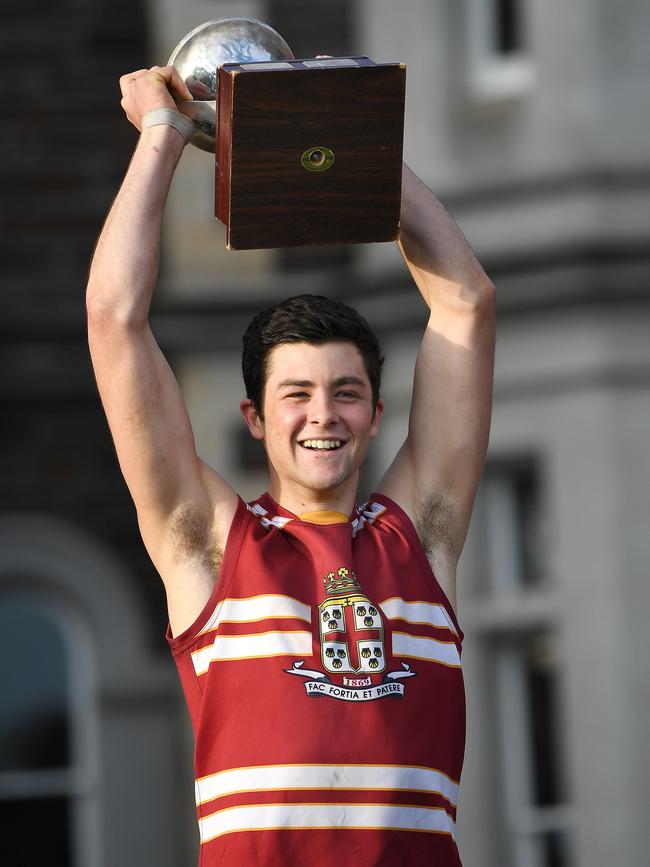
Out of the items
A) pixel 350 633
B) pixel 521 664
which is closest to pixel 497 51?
pixel 521 664

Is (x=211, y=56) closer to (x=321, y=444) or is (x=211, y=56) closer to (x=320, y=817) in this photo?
(x=321, y=444)

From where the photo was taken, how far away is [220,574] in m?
3.63

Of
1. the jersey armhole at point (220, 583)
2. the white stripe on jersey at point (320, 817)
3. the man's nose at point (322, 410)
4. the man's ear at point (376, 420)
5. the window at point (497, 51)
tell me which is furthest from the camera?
the window at point (497, 51)

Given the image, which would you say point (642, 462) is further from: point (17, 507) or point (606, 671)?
point (17, 507)

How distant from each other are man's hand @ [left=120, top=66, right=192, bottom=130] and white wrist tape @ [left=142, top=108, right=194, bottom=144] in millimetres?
18

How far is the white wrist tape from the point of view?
3.78 metres

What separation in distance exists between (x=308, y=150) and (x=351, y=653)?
35.8 inches

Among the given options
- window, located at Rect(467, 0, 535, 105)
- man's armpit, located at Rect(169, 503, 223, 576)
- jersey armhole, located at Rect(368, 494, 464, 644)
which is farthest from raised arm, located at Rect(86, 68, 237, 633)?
window, located at Rect(467, 0, 535, 105)

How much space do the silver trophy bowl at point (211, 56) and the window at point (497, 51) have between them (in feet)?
15.0

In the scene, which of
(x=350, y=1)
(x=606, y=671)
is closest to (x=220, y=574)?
(x=606, y=671)

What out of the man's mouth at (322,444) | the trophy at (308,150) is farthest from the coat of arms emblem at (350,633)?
the trophy at (308,150)

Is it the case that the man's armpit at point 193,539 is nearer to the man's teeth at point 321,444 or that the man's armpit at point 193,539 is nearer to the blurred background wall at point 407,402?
the man's teeth at point 321,444

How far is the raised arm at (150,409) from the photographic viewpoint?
143 inches

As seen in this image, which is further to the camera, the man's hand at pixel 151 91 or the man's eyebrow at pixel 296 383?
the man's hand at pixel 151 91
